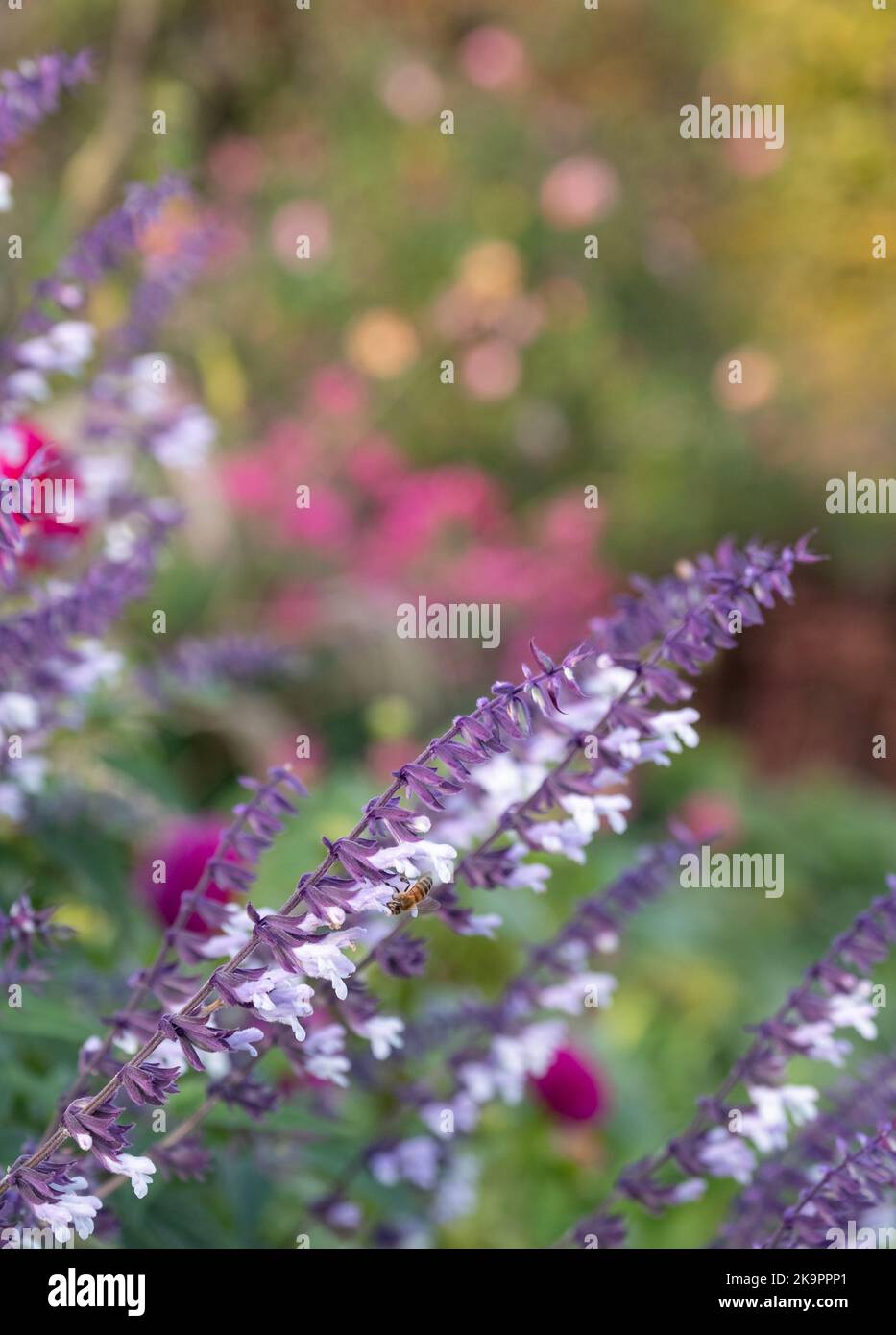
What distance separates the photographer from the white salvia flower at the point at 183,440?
166 cm

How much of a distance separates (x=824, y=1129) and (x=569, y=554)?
469cm

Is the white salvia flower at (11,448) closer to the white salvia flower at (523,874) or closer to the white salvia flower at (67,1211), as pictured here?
the white salvia flower at (523,874)

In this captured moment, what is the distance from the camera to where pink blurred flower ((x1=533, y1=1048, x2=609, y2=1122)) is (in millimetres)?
2107

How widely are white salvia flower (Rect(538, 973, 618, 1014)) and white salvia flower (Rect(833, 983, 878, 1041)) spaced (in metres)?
0.19

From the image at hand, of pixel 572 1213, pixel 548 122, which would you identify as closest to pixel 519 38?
pixel 548 122

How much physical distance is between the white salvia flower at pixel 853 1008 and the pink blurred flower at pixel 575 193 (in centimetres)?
620

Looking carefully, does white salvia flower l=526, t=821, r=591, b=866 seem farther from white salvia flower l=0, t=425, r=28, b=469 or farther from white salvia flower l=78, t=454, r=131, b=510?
white salvia flower l=78, t=454, r=131, b=510

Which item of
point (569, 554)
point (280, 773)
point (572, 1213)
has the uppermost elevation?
point (569, 554)

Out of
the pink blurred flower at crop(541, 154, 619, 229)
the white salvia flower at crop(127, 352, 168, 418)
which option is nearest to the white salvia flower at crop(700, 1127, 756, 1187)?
the white salvia flower at crop(127, 352, 168, 418)

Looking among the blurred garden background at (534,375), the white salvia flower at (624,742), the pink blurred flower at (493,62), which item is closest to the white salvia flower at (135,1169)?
the white salvia flower at (624,742)

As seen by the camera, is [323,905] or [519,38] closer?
[323,905]
